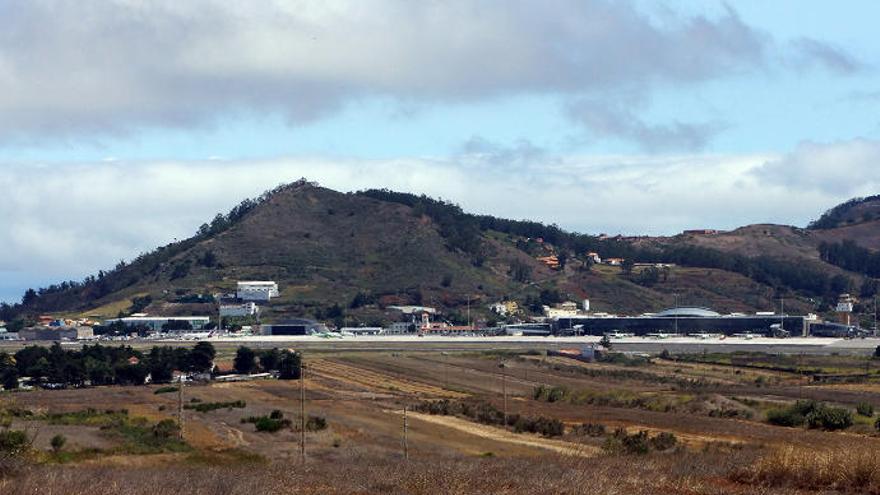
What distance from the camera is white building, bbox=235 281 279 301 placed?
192 meters

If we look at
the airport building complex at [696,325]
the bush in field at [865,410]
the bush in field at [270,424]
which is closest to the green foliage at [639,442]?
the bush in field at [865,410]

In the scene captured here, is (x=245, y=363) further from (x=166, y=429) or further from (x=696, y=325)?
(x=696, y=325)

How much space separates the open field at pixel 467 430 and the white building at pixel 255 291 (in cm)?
6735

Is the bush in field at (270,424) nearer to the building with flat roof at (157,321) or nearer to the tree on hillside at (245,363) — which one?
the tree on hillside at (245,363)

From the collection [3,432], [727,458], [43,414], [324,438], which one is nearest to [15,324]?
[43,414]

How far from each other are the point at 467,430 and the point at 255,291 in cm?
13099

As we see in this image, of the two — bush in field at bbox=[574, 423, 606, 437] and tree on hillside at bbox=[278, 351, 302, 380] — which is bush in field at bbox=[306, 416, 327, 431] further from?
tree on hillside at bbox=[278, 351, 302, 380]

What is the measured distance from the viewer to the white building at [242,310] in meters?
186

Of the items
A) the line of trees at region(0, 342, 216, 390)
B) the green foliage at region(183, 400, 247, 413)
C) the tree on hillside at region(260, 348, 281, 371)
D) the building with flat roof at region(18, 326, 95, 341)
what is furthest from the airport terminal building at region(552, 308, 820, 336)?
the green foliage at region(183, 400, 247, 413)

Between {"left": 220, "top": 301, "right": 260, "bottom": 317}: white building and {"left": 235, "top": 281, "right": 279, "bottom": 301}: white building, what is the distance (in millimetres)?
1933

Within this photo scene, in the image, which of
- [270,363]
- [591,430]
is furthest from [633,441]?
[270,363]

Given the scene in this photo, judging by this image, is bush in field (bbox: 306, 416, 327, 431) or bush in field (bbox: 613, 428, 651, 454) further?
bush in field (bbox: 306, 416, 327, 431)

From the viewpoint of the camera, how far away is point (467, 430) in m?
64.3

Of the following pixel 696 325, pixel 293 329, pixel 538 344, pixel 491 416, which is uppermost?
pixel 293 329
